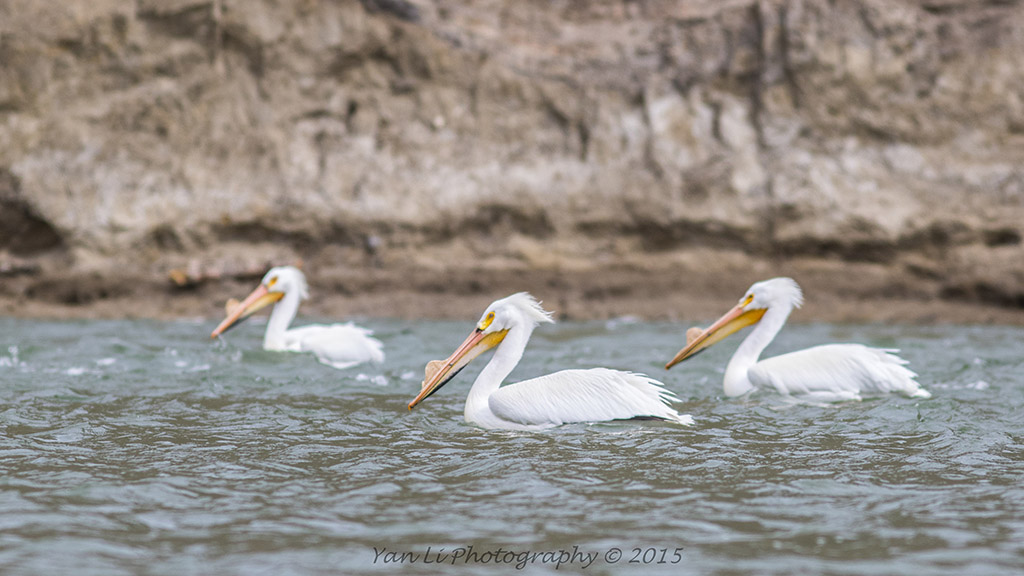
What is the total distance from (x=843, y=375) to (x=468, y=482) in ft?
10.5

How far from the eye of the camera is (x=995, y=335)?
1050 cm

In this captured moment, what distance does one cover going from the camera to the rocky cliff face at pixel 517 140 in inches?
496

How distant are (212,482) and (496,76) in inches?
373

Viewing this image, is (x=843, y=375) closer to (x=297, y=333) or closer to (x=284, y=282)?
(x=297, y=333)

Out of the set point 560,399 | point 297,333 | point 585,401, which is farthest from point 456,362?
point 297,333

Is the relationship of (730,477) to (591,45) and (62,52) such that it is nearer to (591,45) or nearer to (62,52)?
(591,45)

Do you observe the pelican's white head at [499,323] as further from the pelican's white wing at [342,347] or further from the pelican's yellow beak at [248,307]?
the pelican's yellow beak at [248,307]

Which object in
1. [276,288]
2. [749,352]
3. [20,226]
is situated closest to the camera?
[749,352]

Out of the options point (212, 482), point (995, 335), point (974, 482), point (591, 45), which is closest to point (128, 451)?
point (212, 482)

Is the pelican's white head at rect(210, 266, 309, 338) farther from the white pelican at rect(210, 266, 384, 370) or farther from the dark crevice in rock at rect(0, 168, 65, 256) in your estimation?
the dark crevice in rock at rect(0, 168, 65, 256)

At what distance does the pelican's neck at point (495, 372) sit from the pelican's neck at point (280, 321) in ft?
11.2

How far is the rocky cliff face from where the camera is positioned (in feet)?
41.3

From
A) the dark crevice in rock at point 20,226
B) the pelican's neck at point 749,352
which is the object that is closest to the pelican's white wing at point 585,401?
the pelican's neck at point 749,352

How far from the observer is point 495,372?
19.9 ft
